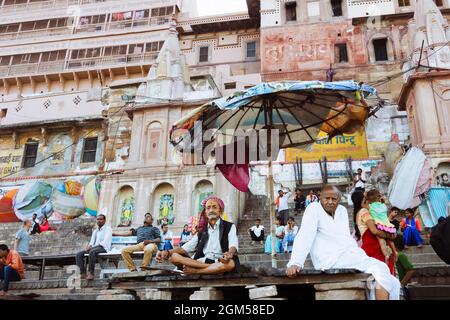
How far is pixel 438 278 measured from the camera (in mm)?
6844

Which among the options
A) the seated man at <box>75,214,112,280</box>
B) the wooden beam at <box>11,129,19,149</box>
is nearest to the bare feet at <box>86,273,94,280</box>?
the seated man at <box>75,214,112,280</box>

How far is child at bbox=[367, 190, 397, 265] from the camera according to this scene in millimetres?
4941

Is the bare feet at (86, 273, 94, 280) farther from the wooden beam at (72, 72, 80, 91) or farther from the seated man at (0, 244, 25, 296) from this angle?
the wooden beam at (72, 72, 80, 91)

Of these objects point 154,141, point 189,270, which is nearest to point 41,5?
point 154,141

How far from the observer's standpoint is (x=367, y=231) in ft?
16.4

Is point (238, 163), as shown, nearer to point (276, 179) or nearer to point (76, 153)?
point (276, 179)

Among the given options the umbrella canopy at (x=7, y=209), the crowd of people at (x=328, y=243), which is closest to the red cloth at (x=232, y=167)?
the crowd of people at (x=328, y=243)

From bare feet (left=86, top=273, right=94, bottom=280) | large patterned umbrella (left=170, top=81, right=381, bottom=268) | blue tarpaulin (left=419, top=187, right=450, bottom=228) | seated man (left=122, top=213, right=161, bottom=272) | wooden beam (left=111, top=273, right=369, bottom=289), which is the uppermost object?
blue tarpaulin (left=419, top=187, right=450, bottom=228)

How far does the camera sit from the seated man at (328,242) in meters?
4.11

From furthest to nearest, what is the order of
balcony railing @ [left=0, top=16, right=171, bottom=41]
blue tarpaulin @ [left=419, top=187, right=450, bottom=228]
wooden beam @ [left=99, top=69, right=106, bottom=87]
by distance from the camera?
balcony railing @ [left=0, top=16, right=171, bottom=41], wooden beam @ [left=99, top=69, right=106, bottom=87], blue tarpaulin @ [left=419, top=187, right=450, bottom=228]

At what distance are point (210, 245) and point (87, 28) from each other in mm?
34224

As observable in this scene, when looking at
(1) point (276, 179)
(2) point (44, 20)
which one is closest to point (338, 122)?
(1) point (276, 179)

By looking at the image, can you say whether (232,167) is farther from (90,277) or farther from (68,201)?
(68,201)
